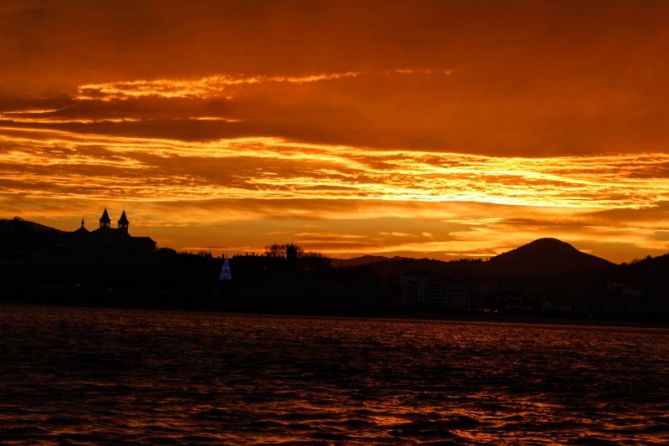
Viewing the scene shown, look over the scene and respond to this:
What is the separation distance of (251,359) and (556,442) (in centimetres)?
4028

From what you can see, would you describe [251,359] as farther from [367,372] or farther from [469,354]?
[469,354]

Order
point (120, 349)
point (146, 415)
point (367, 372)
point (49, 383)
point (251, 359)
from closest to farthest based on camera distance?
point (146, 415)
point (49, 383)
point (367, 372)
point (251, 359)
point (120, 349)

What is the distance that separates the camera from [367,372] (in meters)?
64.5

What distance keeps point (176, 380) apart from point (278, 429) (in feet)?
60.8

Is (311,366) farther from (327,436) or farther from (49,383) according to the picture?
(327,436)

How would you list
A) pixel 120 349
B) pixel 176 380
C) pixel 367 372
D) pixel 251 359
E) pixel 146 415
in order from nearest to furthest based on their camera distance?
pixel 146 415 < pixel 176 380 < pixel 367 372 < pixel 251 359 < pixel 120 349

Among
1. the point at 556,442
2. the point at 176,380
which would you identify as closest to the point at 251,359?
the point at 176,380

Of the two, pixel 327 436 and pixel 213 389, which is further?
pixel 213 389

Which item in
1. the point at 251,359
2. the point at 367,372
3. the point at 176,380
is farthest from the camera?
the point at 251,359

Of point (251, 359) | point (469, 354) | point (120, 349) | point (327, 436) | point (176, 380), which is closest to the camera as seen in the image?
point (327, 436)

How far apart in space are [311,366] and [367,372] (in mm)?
5170

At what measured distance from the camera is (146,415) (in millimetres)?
37844

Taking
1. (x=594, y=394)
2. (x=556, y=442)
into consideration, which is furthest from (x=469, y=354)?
(x=556, y=442)

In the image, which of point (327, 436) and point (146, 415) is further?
point (146, 415)
